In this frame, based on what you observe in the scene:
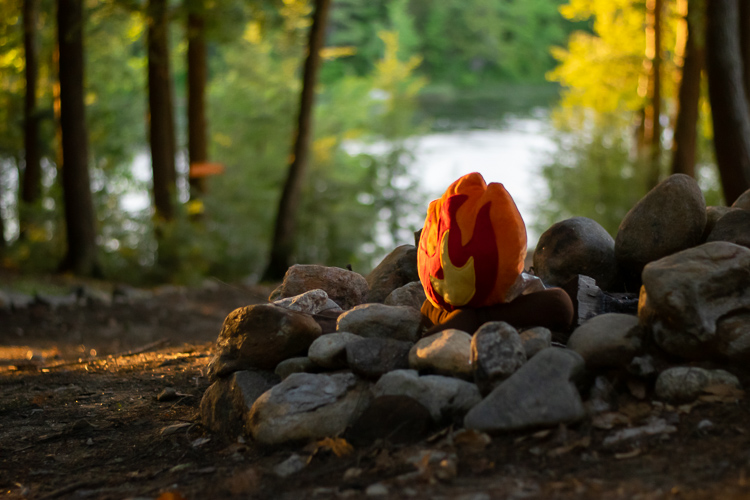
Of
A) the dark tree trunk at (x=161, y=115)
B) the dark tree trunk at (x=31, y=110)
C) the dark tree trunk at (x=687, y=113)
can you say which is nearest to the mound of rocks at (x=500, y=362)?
the dark tree trunk at (x=687, y=113)

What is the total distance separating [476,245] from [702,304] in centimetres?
98

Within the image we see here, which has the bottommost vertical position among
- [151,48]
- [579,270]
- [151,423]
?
[151,423]

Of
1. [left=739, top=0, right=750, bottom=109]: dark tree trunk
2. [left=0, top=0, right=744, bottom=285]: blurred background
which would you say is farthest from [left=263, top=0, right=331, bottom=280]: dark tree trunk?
[left=739, top=0, right=750, bottom=109]: dark tree trunk

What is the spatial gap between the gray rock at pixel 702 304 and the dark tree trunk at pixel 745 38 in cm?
675

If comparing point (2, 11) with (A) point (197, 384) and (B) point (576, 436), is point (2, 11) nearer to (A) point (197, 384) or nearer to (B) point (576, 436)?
(A) point (197, 384)

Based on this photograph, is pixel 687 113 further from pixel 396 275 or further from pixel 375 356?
pixel 375 356

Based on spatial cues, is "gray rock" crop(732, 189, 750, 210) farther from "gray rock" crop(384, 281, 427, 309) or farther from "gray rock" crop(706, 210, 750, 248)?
"gray rock" crop(384, 281, 427, 309)

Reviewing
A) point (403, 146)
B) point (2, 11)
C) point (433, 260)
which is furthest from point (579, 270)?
point (403, 146)

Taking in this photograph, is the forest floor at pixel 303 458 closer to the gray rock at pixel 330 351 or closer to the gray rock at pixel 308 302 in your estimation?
the gray rock at pixel 330 351

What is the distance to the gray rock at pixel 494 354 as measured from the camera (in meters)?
2.79

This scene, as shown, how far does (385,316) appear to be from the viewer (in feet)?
11.2

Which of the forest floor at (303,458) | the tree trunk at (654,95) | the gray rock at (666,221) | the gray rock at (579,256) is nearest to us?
the forest floor at (303,458)

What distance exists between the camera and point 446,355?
115 inches

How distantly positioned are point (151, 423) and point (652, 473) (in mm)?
2407
